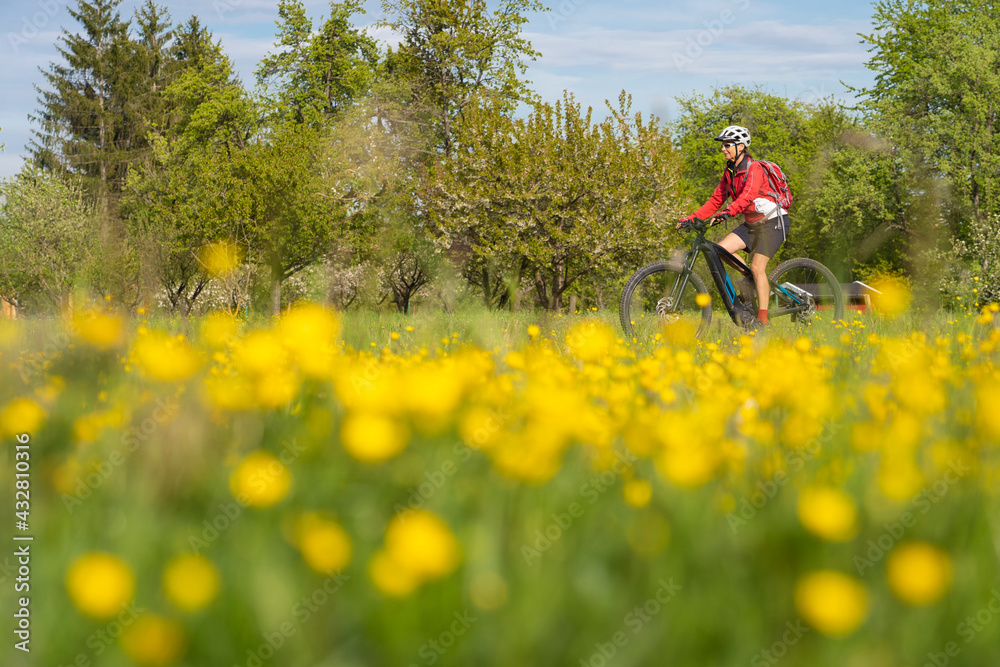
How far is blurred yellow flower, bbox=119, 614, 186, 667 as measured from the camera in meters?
0.94

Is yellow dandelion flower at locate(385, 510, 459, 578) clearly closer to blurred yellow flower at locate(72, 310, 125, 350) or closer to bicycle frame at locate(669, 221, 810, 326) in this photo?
blurred yellow flower at locate(72, 310, 125, 350)

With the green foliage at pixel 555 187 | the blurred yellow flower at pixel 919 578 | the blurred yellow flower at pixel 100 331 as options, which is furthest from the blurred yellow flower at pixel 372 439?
the green foliage at pixel 555 187

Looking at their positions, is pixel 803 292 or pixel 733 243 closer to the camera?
pixel 733 243

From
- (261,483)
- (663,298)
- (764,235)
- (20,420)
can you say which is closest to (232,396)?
(20,420)

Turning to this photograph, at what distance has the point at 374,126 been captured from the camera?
30.4 m

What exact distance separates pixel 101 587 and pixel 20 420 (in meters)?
0.98

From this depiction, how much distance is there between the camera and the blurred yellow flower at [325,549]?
3.40 ft

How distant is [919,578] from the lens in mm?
1023

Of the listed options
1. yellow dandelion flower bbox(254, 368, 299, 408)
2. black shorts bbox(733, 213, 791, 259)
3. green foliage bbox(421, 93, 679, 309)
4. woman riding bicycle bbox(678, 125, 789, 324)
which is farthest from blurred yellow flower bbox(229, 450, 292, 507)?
green foliage bbox(421, 93, 679, 309)

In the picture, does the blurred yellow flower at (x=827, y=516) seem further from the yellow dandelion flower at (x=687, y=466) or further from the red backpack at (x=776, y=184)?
the red backpack at (x=776, y=184)

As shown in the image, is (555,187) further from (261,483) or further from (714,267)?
(261,483)

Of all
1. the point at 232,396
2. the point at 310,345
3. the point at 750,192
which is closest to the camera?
the point at 232,396

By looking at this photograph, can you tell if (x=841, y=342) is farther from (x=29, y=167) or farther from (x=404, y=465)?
(x=29, y=167)

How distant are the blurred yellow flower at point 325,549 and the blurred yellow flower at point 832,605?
0.62 m
